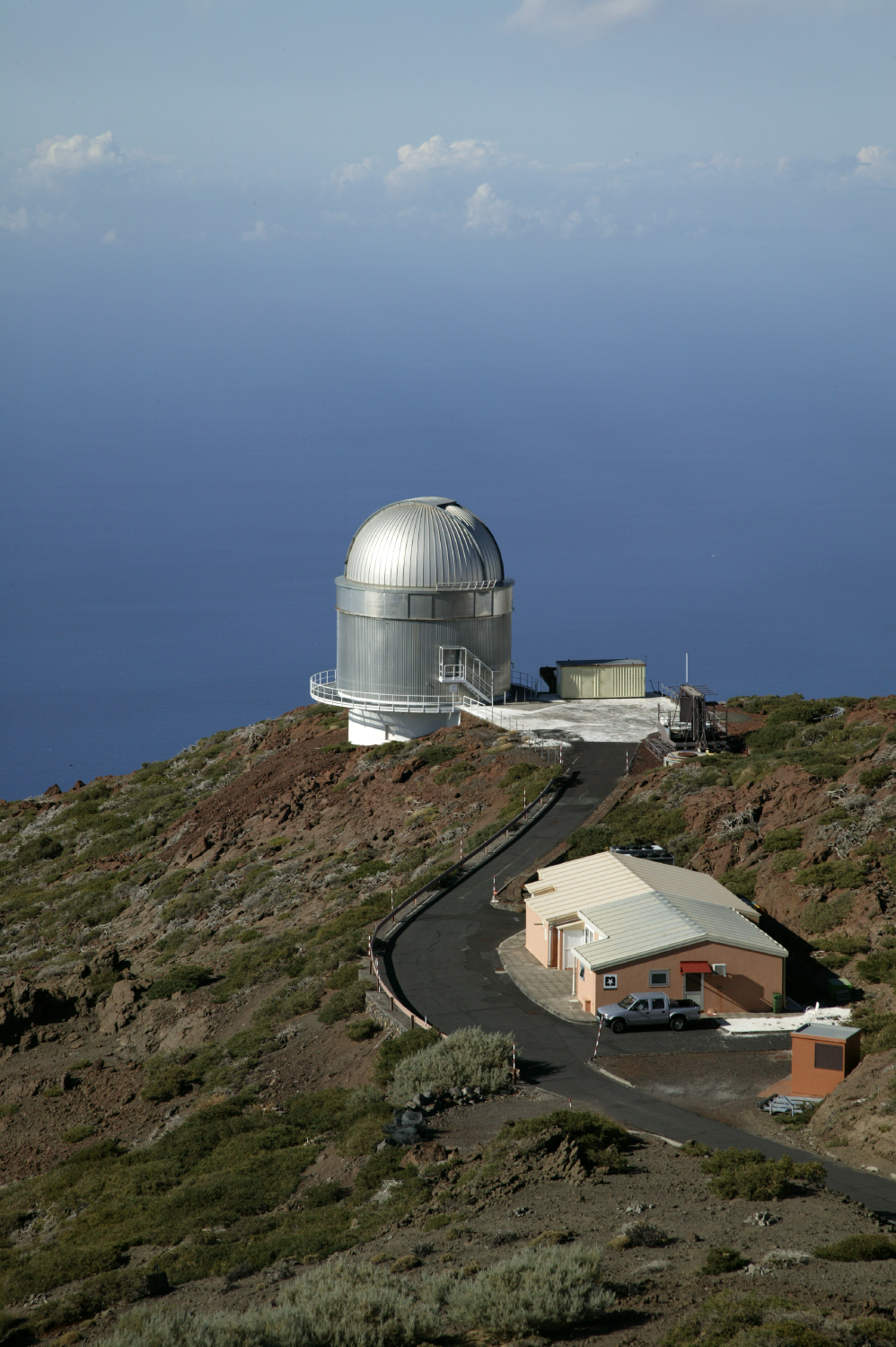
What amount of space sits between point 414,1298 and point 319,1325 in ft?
3.84

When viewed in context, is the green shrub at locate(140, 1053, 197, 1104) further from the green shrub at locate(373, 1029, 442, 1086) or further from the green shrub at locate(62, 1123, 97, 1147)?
the green shrub at locate(373, 1029, 442, 1086)

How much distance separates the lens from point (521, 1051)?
2231 cm

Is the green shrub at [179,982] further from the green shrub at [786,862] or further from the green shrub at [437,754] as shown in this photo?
the green shrub at [786,862]

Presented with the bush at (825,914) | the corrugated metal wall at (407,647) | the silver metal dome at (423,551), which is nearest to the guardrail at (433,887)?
the bush at (825,914)

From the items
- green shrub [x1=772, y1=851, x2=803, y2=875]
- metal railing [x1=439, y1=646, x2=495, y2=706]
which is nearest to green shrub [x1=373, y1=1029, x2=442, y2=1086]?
green shrub [x1=772, y1=851, x2=803, y2=875]

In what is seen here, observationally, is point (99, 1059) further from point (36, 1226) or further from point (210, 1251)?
point (210, 1251)

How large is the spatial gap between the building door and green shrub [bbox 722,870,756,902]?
5.55m

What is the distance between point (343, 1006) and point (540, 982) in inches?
153

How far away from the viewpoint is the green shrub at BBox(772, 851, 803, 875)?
1203 inches

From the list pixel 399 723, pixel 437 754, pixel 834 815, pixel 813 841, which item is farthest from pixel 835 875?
pixel 399 723

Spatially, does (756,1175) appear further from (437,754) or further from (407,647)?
(407,647)

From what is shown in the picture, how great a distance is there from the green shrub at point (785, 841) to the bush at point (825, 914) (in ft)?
8.90

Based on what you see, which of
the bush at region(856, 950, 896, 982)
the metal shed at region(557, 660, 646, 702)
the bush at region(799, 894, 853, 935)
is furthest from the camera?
the metal shed at region(557, 660, 646, 702)

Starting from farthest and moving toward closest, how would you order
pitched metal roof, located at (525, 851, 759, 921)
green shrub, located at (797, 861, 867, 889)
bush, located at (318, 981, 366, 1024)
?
1. green shrub, located at (797, 861, 867, 889)
2. pitched metal roof, located at (525, 851, 759, 921)
3. bush, located at (318, 981, 366, 1024)
